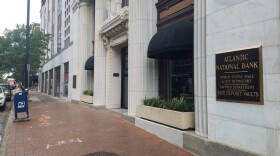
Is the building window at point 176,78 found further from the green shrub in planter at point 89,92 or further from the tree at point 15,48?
the tree at point 15,48

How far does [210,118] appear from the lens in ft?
22.4

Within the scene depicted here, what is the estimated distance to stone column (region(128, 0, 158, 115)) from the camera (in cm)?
1152

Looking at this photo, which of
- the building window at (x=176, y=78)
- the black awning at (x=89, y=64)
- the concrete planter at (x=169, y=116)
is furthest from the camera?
the black awning at (x=89, y=64)

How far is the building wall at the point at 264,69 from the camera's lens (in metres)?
5.21

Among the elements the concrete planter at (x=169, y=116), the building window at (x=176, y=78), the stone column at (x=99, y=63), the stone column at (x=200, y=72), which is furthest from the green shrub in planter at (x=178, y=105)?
the stone column at (x=99, y=63)

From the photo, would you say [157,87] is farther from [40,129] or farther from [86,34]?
[86,34]

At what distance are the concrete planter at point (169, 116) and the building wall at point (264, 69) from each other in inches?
51.5

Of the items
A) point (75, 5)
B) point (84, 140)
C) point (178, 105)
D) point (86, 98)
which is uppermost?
point (75, 5)

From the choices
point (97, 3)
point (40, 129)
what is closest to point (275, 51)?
point (40, 129)

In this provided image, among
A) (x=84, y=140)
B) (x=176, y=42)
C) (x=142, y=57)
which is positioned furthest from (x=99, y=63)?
(x=176, y=42)

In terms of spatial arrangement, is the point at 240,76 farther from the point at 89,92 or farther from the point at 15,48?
the point at 15,48

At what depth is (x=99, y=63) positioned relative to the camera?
1769 centimetres

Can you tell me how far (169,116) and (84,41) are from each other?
14.3 m

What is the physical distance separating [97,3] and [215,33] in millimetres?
12949
